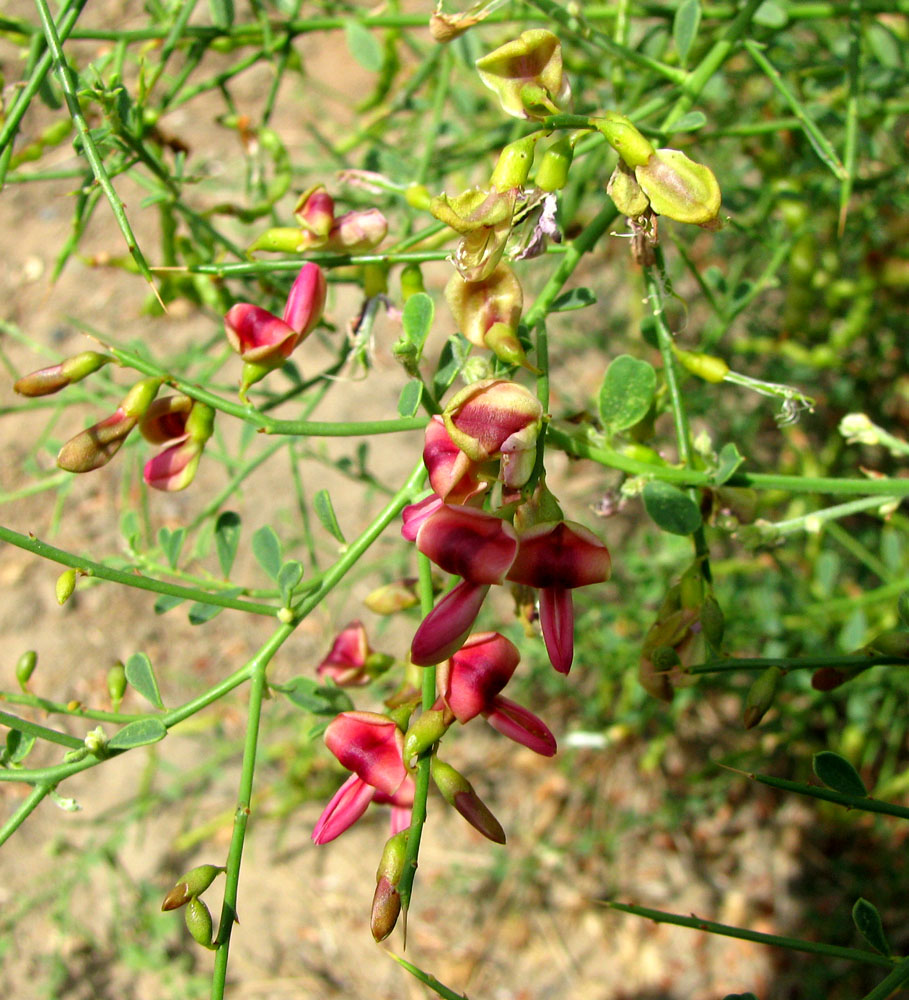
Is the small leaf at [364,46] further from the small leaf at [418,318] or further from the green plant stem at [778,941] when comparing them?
the green plant stem at [778,941]

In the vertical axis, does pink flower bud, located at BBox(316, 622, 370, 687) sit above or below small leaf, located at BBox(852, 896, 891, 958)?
below

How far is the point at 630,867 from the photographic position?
7.50 ft

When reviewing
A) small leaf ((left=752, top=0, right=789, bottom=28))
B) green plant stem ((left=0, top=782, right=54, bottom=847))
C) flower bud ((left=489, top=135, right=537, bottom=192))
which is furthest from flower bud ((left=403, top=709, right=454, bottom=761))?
small leaf ((left=752, top=0, right=789, bottom=28))

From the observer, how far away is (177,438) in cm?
82

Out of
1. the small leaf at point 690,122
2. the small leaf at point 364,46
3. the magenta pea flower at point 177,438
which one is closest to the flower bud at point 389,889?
the magenta pea flower at point 177,438

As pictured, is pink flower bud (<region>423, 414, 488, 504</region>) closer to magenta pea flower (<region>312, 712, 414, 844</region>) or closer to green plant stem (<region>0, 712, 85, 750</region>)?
magenta pea flower (<region>312, 712, 414, 844</region>)

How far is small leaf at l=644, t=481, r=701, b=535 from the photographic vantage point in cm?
72

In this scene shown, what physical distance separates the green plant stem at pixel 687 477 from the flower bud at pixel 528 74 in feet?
0.79

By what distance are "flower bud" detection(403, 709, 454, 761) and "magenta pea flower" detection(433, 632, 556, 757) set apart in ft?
0.04

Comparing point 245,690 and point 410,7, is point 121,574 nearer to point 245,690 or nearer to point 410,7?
point 245,690

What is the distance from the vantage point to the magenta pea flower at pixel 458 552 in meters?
0.57

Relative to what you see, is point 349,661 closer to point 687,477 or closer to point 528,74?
point 687,477

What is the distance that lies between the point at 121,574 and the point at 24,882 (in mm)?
2032

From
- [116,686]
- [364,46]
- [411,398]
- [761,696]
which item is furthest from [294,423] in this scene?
[364,46]
